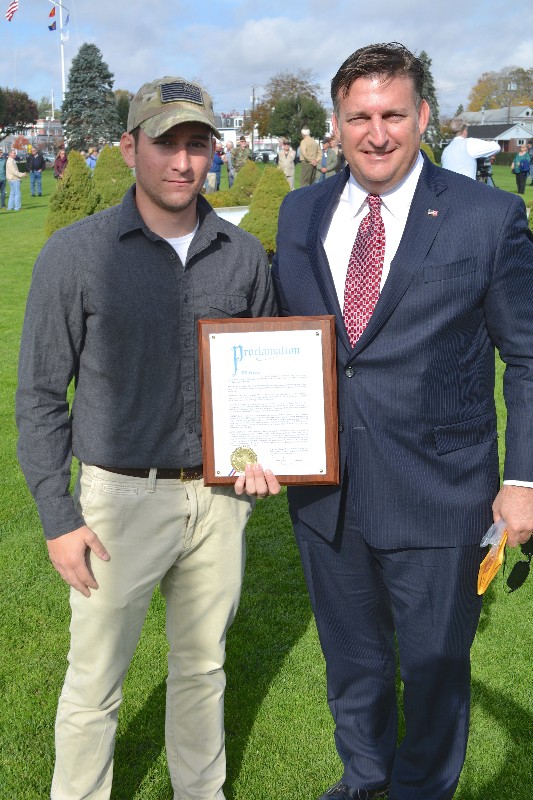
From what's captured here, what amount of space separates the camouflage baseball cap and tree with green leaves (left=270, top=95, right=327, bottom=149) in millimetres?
65731

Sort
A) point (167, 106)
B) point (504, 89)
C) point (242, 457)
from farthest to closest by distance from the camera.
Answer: point (504, 89)
point (242, 457)
point (167, 106)

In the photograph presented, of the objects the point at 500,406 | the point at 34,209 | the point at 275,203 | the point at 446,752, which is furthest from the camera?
the point at 34,209

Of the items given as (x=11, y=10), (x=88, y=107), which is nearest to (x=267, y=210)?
(x=11, y=10)

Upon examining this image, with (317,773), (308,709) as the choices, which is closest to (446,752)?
(317,773)

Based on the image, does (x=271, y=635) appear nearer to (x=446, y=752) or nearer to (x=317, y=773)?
(x=317, y=773)

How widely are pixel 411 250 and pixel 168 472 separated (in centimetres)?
106

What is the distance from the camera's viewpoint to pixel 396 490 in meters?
2.96

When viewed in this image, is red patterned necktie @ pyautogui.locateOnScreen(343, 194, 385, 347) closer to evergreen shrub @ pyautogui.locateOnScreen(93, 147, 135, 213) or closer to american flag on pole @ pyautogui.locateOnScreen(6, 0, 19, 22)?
evergreen shrub @ pyautogui.locateOnScreen(93, 147, 135, 213)

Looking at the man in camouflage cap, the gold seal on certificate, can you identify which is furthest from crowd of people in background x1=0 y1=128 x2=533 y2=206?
the gold seal on certificate

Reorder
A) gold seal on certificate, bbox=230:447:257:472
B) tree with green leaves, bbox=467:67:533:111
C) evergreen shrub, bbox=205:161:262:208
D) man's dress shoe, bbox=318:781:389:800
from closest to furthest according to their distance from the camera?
gold seal on certificate, bbox=230:447:257:472, man's dress shoe, bbox=318:781:389:800, evergreen shrub, bbox=205:161:262:208, tree with green leaves, bbox=467:67:533:111

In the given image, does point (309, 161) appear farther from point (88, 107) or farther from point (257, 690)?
point (88, 107)

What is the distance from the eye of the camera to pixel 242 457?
288cm

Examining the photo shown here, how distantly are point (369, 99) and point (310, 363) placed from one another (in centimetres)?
85

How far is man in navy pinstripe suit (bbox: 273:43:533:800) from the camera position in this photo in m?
2.80
